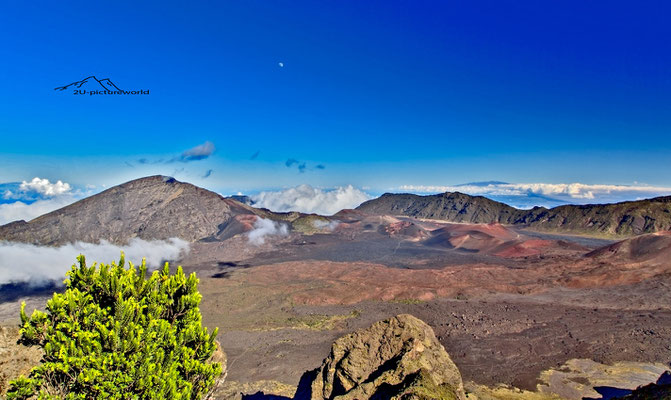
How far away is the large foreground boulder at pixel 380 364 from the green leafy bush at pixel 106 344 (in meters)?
5.14

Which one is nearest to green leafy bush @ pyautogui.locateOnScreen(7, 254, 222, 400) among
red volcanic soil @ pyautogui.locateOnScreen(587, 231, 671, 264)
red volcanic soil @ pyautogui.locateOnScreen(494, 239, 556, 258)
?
red volcanic soil @ pyautogui.locateOnScreen(587, 231, 671, 264)

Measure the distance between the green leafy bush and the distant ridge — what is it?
5643 inches

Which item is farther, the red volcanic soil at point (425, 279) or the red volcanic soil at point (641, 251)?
the red volcanic soil at point (641, 251)

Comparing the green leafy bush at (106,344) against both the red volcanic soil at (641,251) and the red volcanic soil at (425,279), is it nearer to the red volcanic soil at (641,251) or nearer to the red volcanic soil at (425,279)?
the red volcanic soil at (425,279)

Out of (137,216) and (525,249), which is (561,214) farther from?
(137,216)

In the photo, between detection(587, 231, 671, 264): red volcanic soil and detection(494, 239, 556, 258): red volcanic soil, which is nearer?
detection(587, 231, 671, 264): red volcanic soil

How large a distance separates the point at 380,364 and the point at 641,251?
6381 cm

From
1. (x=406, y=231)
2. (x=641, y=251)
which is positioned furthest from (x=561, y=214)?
(x=641, y=251)

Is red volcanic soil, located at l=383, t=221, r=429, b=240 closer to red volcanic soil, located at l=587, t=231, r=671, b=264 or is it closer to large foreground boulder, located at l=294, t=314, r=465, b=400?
red volcanic soil, located at l=587, t=231, r=671, b=264

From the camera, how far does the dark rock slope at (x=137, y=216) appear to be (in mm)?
74250

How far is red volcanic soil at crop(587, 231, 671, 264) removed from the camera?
172 feet

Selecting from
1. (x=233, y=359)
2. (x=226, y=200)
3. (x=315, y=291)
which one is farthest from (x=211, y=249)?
(x=233, y=359)

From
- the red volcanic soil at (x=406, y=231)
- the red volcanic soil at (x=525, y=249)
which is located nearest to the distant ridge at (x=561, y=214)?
the red volcanic soil at (x=525, y=249)

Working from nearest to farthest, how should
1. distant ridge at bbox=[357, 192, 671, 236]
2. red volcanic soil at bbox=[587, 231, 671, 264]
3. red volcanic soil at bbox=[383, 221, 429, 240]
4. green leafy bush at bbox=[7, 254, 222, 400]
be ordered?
green leafy bush at bbox=[7, 254, 222, 400] < red volcanic soil at bbox=[587, 231, 671, 264] < red volcanic soil at bbox=[383, 221, 429, 240] < distant ridge at bbox=[357, 192, 671, 236]
